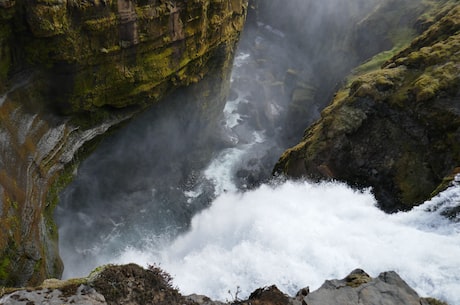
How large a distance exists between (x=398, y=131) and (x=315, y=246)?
11.0 m

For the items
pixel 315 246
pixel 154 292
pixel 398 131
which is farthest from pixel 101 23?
pixel 398 131

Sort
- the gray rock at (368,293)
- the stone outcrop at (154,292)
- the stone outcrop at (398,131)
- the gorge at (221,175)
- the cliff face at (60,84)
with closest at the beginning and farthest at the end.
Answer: the stone outcrop at (154,292) → the gray rock at (368,293) → the cliff face at (60,84) → the gorge at (221,175) → the stone outcrop at (398,131)

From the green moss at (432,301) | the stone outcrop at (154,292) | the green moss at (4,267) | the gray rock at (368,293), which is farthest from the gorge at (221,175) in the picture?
the stone outcrop at (154,292)

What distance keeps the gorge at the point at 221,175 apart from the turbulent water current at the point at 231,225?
11cm

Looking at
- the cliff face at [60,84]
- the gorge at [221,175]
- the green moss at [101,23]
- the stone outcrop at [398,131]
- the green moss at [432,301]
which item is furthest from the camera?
the stone outcrop at [398,131]

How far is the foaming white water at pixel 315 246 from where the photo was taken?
18.0 metres

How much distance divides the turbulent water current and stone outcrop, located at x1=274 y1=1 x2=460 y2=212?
5.47 feet

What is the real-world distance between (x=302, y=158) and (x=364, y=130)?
4.78 m

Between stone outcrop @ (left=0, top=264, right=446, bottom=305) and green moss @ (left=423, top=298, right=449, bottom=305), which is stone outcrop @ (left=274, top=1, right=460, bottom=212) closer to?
green moss @ (left=423, top=298, right=449, bottom=305)

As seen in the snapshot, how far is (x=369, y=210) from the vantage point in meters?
24.6

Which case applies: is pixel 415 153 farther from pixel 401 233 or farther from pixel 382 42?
pixel 382 42

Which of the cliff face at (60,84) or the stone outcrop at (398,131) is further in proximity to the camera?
the stone outcrop at (398,131)

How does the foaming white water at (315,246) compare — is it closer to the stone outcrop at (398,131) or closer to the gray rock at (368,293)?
the stone outcrop at (398,131)

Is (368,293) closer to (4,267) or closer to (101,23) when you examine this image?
(4,267)
